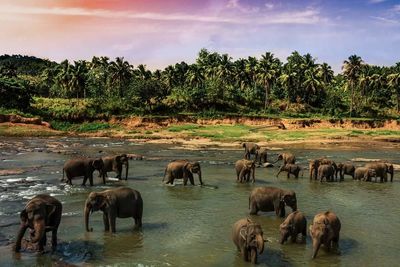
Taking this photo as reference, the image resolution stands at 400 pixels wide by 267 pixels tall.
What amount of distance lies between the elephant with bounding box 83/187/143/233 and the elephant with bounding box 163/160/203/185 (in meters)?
9.09

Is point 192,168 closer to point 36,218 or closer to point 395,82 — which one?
point 36,218

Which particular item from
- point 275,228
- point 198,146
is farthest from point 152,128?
point 275,228

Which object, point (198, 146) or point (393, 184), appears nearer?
point (393, 184)

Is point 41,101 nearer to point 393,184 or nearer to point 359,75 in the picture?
point 359,75

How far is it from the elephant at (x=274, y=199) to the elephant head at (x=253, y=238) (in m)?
5.58

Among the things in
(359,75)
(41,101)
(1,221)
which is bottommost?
(1,221)

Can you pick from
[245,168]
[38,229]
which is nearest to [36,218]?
[38,229]

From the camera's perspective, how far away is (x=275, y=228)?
1786 cm

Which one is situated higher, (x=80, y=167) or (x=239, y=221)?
(x=80, y=167)

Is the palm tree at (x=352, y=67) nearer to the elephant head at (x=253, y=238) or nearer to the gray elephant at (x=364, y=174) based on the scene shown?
the gray elephant at (x=364, y=174)

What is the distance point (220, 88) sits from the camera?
9650 centimetres

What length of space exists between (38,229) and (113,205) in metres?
3.19

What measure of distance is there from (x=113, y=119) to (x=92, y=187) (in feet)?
184

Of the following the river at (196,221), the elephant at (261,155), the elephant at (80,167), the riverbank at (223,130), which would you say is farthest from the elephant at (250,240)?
the riverbank at (223,130)
